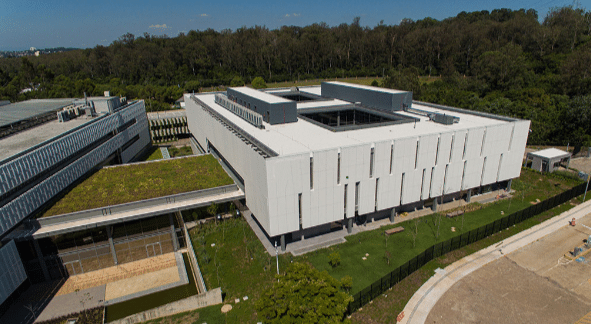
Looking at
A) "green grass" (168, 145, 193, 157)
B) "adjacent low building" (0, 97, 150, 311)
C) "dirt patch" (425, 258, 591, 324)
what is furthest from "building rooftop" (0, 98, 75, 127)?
"dirt patch" (425, 258, 591, 324)

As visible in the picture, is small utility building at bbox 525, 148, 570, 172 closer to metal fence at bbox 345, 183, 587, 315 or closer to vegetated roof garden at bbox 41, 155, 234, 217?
metal fence at bbox 345, 183, 587, 315

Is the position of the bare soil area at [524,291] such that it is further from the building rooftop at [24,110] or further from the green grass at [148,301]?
the building rooftop at [24,110]

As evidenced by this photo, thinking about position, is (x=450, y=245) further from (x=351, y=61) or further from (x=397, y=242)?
(x=351, y=61)

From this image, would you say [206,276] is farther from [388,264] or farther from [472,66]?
[472,66]

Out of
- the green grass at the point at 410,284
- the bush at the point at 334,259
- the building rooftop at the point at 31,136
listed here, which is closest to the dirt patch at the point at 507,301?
the green grass at the point at 410,284

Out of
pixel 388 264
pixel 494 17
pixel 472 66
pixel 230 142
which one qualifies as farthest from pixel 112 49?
pixel 494 17

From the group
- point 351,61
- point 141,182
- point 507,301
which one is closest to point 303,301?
point 507,301
